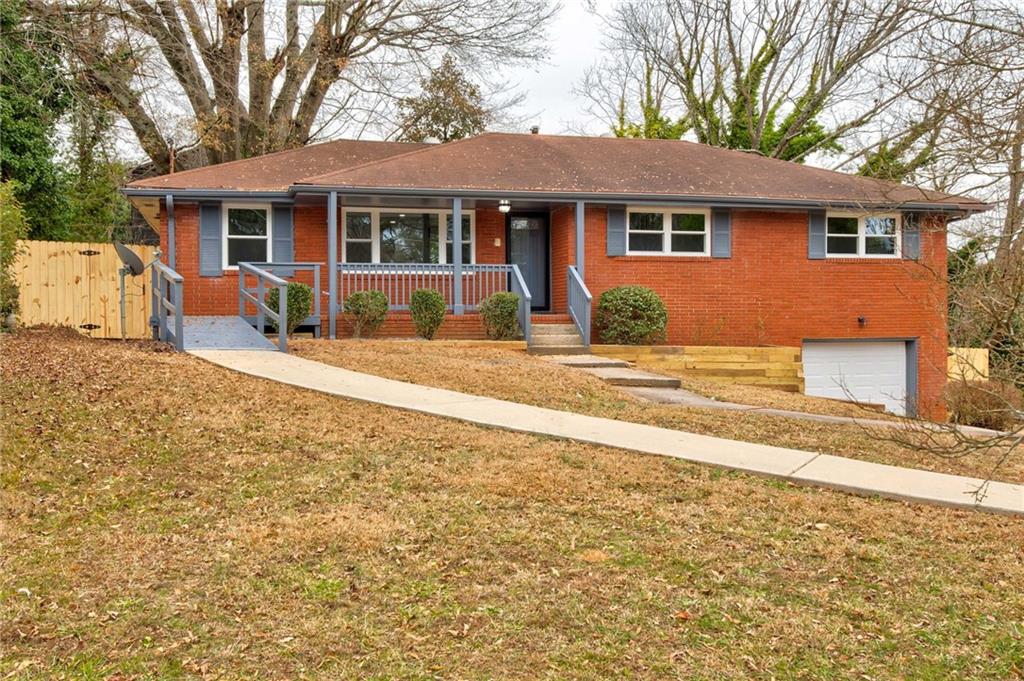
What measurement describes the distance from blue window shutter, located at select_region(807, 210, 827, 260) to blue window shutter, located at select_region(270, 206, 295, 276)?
34.2ft

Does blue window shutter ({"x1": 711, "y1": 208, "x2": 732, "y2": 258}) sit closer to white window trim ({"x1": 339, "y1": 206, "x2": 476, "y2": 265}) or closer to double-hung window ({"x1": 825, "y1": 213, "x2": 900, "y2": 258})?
double-hung window ({"x1": 825, "y1": 213, "x2": 900, "y2": 258})

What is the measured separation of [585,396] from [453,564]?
5629mm

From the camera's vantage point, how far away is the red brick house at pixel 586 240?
53.1ft

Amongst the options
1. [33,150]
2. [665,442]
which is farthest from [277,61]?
[665,442]

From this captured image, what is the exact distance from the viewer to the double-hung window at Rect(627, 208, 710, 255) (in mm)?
17297

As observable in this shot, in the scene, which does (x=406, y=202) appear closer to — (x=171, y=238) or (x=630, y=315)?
(x=171, y=238)

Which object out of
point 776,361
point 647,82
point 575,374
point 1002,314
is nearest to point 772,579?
point 1002,314

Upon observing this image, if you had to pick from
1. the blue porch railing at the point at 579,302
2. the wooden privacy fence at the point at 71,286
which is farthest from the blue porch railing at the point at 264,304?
the blue porch railing at the point at 579,302

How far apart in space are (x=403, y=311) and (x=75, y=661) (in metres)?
A: 12.7

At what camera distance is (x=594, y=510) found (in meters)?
5.64

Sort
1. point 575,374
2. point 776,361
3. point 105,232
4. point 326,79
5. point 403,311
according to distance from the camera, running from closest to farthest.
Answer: point 575,374
point 776,361
point 403,311
point 326,79
point 105,232

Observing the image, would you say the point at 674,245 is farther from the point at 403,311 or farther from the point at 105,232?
the point at 105,232

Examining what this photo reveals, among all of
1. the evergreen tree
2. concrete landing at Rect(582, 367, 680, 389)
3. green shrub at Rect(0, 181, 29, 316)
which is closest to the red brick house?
green shrub at Rect(0, 181, 29, 316)

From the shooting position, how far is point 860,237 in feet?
59.1
